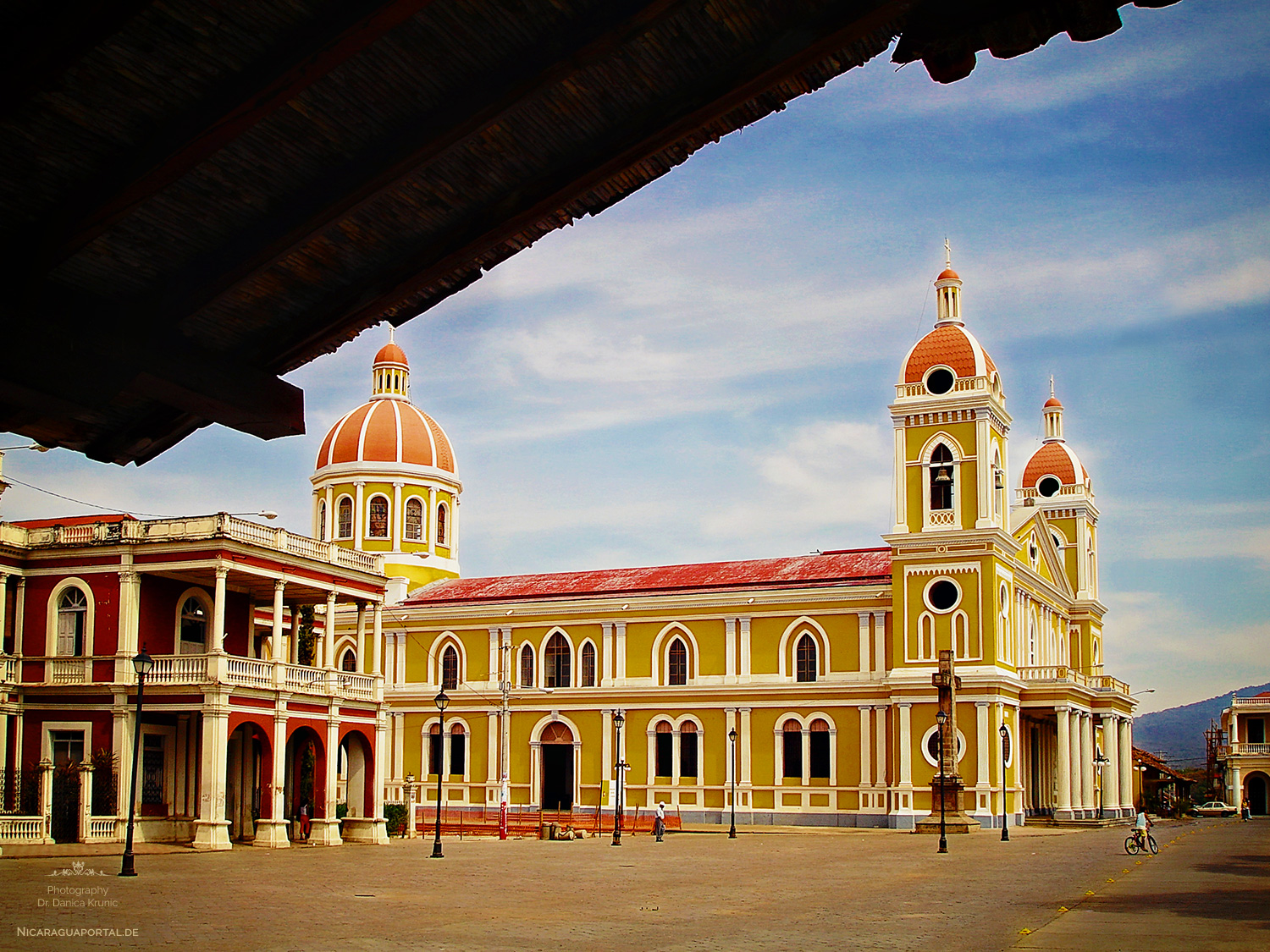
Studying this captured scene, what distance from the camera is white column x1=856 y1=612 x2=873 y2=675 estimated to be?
175 ft

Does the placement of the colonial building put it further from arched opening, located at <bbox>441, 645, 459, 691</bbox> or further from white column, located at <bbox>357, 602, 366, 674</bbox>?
arched opening, located at <bbox>441, 645, 459, 691</bbox>

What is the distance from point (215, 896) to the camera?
20.5m

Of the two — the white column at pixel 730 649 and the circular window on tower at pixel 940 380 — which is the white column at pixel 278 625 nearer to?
the white column at pixel 730 649

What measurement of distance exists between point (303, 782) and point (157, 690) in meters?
9.14

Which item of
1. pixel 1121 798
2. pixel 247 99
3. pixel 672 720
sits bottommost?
pixel 1121 798

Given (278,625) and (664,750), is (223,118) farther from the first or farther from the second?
(664,750)

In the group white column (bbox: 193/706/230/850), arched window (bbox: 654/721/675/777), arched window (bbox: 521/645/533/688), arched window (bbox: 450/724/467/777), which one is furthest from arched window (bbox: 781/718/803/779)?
white column (bbox: 193/706/230/850)

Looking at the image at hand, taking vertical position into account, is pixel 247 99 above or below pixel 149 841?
above

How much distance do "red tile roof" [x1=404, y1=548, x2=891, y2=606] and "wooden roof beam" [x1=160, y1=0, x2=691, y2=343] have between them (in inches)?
1949

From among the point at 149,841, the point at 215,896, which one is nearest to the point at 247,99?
the point at 215,896

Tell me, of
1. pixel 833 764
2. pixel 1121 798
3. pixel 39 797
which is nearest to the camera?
pixel 39 797

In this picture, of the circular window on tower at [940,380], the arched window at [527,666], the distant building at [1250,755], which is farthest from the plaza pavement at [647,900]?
the distant building at [1250,755]

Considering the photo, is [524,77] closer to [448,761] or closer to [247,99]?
[247,99]

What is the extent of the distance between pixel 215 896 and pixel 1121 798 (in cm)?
5647
